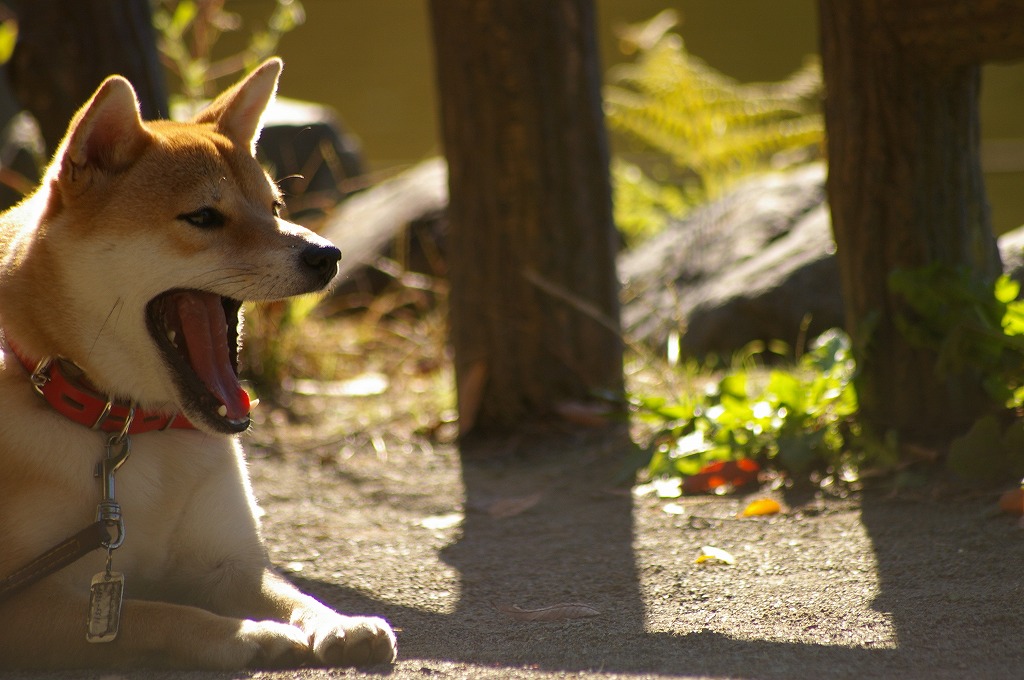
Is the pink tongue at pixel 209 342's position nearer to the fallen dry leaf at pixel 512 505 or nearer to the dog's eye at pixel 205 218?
the dog's eye at pixel 205 218

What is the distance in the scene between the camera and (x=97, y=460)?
250cm

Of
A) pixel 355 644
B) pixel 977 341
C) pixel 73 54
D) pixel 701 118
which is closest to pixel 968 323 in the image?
pixel 977 341

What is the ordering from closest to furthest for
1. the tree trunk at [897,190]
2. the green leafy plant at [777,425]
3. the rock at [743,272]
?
the tree trunk at [897,190], the green leafy plant at [777,425], the rock at [743,272]

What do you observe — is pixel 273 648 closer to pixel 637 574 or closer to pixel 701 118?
pixel 637 574

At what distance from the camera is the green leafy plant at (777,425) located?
12.1ft

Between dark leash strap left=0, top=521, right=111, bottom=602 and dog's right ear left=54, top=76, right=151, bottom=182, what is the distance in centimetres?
82

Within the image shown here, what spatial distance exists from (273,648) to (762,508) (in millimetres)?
1772

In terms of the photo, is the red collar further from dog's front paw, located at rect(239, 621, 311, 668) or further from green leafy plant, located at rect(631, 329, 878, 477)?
green leafy plant, located at rect(631, 329, 878, 477)

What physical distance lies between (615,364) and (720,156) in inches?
119

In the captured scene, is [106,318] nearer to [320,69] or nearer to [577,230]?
[577,230]

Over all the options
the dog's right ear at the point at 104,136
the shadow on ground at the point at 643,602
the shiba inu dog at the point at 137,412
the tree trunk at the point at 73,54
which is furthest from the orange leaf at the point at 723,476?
the tree trunk at the point at 73,54

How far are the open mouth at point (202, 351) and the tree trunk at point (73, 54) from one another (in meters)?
1.96

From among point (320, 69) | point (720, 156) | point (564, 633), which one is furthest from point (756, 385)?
point (320, 69)

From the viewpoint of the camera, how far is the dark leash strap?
2.37 m
